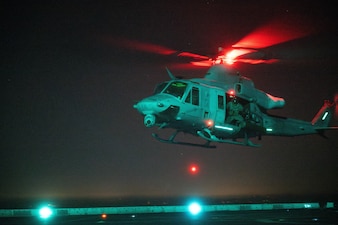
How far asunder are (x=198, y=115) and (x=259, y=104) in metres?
4.64

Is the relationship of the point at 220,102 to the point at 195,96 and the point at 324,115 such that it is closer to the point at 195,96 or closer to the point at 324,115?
the point at 195,96

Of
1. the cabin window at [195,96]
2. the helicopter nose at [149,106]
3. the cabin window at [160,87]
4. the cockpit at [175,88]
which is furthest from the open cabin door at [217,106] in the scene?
the helicopter nose at [149,106]

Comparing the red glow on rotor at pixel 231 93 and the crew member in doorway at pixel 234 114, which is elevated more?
the red glow on rotor at pixel 231 93

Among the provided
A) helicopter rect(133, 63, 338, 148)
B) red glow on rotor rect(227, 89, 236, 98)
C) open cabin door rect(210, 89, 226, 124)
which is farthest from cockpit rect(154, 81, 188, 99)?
red glow on rotor rect(227, 89, 236, 98)

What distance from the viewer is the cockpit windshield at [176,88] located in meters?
21.8

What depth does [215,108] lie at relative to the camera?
2283 centimetres

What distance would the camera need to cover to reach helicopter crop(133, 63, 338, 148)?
21469 mm

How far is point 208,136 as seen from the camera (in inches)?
895

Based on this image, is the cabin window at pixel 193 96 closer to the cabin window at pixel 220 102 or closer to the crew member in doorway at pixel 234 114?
the cabin window at pixel 220 102

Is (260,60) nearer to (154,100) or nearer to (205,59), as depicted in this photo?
(205,59)

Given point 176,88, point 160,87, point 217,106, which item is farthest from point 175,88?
point 217,106

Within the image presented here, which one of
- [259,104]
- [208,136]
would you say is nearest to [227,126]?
[208,136]

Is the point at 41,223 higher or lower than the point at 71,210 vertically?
lower

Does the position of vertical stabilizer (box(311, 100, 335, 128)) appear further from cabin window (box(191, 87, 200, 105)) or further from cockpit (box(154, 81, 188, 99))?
cockpit (box(154, 81, 188, 99))
